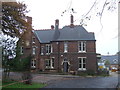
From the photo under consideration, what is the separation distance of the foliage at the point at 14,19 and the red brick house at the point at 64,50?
1858cm

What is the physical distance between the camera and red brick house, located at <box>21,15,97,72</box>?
34906 millimetres

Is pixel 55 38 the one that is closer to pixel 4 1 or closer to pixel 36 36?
pixel 36 36

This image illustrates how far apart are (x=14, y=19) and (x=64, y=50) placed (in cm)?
2217

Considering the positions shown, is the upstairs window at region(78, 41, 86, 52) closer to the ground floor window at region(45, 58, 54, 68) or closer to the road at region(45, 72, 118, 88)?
the ground floor window at region(45, 58, 54, 68)

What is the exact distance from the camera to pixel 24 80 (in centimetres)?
1769

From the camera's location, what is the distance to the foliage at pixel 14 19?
46.1ft

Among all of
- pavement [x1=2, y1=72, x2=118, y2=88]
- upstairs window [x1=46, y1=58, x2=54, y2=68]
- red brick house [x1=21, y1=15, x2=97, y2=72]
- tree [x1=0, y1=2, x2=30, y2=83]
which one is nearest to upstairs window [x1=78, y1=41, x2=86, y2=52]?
red brick house [x1=21, y1=15, x2=97, y2=72]

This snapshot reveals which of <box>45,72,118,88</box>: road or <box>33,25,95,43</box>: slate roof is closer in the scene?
<box>45,72,118,88</box>: road

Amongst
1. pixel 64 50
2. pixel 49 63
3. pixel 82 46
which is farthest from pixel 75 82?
pixel 49 63

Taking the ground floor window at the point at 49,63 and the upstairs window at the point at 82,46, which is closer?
the upstairs window at the point at 82,46

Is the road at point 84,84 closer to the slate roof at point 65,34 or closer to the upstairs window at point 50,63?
the slate roof at point 65,34

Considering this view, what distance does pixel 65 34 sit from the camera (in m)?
37.7

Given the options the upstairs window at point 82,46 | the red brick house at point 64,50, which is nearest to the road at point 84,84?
the red brick house at point 64,50

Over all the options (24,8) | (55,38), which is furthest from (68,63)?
(24,8)
